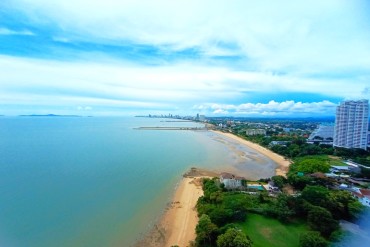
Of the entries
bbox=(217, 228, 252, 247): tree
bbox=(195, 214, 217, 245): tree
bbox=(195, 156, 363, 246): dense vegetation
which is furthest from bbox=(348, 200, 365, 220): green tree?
bbox=(195, 214, 217, 245): tree

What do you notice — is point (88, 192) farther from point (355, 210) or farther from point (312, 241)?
point (355, 210)

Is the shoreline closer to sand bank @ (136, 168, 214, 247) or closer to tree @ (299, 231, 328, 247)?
sand bank @ (136, 168, 214, 247)

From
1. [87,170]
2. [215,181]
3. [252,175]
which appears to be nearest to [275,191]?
[215,181]

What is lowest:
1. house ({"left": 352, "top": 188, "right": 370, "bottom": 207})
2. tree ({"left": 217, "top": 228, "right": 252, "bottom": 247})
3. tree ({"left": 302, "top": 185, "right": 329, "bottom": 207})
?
house ({"left": 352, "top": 188, "right": 370, "bottom": 207})

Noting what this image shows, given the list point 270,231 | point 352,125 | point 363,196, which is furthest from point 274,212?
point 352,125

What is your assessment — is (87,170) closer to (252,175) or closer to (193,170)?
(193,170)

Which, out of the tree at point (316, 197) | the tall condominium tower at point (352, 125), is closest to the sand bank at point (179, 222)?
the tree at point (316, 197)
